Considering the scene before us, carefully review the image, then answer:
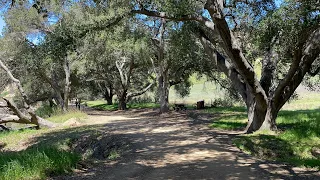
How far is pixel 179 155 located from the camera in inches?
320

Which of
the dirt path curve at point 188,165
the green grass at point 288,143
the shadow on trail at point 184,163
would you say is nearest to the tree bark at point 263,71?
the green grass at point 288,143

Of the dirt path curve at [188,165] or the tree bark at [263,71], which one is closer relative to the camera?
the dirt path curve at [188,165]

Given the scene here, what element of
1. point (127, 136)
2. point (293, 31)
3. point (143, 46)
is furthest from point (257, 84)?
point (143, 46)

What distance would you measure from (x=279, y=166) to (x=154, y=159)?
294 centimetres

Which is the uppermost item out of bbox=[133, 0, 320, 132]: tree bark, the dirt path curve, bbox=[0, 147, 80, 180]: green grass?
bbox=[133, 0, 320, 132]: tree bark

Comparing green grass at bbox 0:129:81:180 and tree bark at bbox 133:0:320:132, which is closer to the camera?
green grass at bbox 0:129:81:180

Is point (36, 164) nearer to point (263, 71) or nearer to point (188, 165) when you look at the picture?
point (188, 165)

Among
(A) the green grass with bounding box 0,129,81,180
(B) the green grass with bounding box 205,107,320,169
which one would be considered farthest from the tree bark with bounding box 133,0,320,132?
(A) the green grass with bounding box 0,129,81,180

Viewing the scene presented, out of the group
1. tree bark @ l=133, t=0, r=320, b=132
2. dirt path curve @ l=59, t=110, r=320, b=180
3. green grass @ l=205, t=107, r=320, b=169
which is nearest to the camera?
dirt path curve @ l=59, t=110, r=320, b=180

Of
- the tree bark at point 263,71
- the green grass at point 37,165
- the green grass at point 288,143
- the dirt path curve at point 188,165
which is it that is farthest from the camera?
the tree bark at point 263,71

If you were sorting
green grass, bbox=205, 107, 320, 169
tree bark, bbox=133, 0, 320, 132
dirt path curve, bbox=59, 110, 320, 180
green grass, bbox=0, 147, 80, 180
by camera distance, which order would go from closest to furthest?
1. green grass, bbox=0, 147, 80, 180
2. dirt path curve, bbox=59, 110, 320, 180
3. green grass, bbox=205, 107, 320, 169
4. tree bark, bbox=133, 0, 320, 132

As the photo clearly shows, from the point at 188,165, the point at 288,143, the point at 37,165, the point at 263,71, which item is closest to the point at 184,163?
the point at 188,165

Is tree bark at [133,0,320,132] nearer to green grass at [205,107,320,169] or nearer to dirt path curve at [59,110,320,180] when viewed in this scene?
green grass at [205,107,320,169]

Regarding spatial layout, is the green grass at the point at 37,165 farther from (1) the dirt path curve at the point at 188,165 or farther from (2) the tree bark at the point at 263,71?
(2) the tree bark at the point at 263,71
